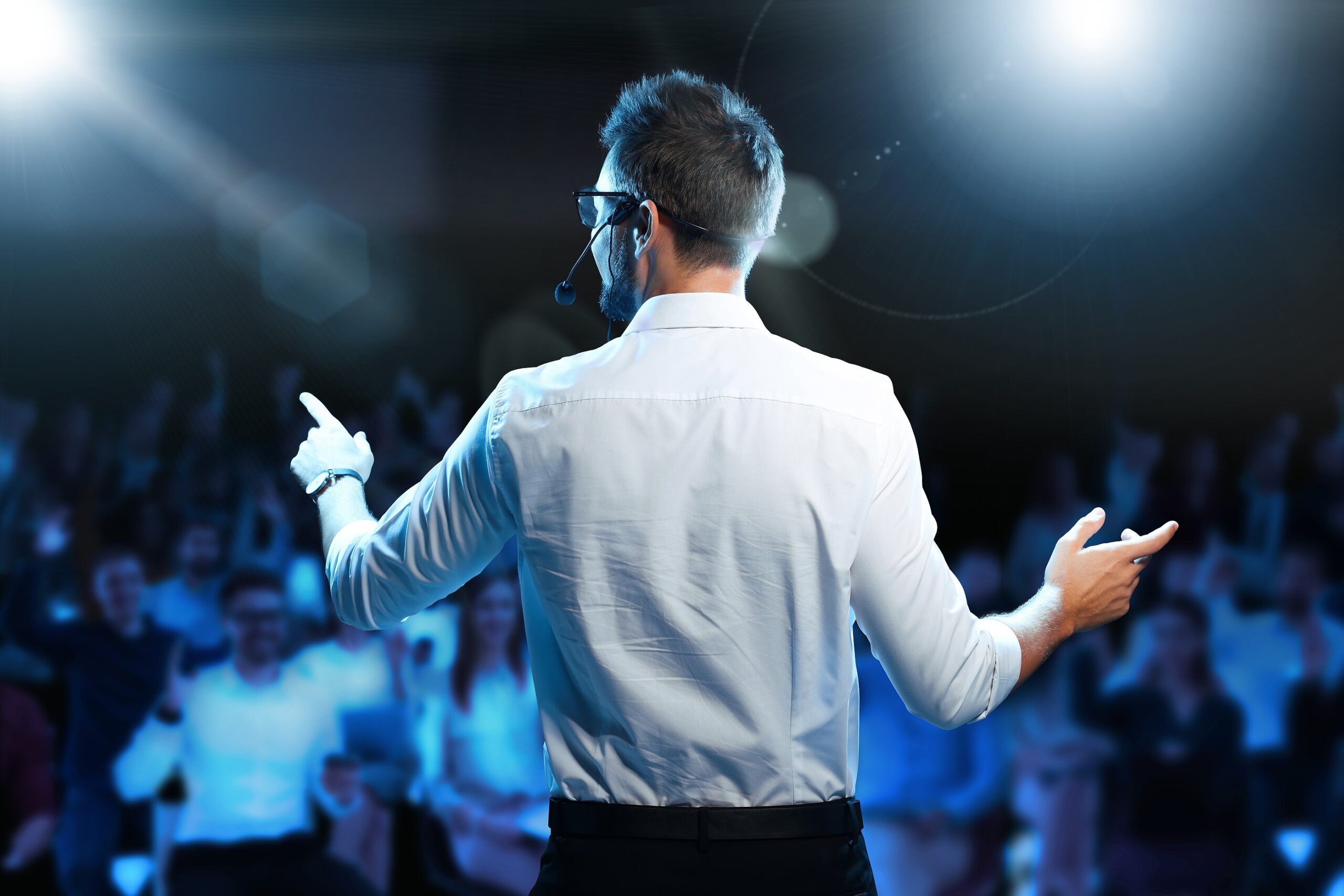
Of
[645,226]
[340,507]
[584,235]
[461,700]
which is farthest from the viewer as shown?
[584,235]

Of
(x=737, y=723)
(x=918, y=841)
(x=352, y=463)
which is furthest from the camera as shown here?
(x=918, y=841)

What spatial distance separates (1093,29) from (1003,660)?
2327mm

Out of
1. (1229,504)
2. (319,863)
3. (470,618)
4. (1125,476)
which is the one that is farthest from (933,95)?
(319,863)

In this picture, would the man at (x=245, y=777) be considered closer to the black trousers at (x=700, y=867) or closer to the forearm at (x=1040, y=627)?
the black trousers at (x=700, y=867)

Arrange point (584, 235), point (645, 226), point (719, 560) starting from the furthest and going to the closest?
point (584, 235), point (645, 226), point (719, 560)

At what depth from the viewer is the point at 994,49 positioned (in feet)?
8.43

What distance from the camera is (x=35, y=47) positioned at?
2723 mm

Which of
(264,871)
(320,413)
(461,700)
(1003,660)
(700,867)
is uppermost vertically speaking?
(320,413)

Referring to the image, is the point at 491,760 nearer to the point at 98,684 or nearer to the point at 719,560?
the point at 98,684

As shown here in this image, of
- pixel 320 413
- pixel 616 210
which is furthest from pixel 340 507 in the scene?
pixel 616 210

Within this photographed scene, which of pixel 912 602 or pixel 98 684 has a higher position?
pixel 912 602

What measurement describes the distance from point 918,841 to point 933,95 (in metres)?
2.02

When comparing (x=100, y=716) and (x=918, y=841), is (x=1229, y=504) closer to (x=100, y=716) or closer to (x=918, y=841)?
(x=918, y=841)

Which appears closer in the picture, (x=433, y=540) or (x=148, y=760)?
(x=433, y=540)
